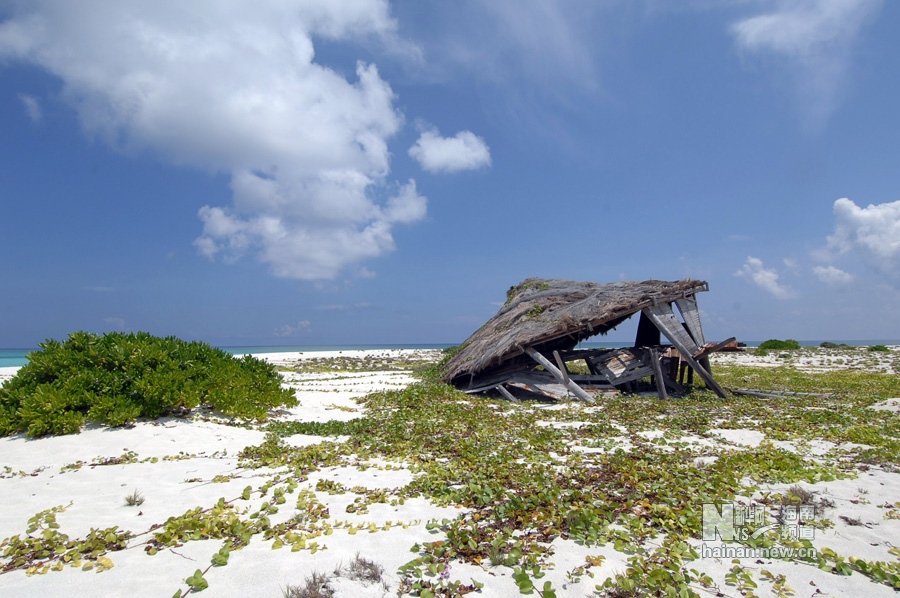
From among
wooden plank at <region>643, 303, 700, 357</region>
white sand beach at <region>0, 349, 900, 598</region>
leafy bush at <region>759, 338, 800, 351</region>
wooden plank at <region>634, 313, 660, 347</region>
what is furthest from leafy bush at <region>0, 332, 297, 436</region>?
leafy bush at <region>759, 338, 800, 351</region>

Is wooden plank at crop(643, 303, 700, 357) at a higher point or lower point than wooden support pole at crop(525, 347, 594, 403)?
higher

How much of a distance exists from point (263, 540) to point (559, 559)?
Answer: 2.71m

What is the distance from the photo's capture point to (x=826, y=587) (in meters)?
3.28

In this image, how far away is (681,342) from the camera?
13.5 meters

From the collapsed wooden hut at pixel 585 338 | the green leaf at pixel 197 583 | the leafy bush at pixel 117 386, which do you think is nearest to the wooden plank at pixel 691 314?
the collapsed wooden hut at pixel 585 338

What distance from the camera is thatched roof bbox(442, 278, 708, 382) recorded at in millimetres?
13547

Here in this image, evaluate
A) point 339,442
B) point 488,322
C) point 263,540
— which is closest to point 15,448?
point 339,442

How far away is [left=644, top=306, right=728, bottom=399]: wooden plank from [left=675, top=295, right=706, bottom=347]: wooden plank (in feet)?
1.18

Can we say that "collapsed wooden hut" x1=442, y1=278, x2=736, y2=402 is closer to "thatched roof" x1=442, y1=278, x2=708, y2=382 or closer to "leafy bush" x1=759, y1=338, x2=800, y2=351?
"thatched roof" x1=442, y1=278, x2=708, y2=382

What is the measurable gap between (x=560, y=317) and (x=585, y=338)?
2.25 m

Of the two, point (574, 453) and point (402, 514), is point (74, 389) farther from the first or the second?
point (574, 453)

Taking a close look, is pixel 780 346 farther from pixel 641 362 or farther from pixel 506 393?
pixel 506 393

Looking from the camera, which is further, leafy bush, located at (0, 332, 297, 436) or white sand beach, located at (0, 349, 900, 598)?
leafy bush, located at (0, 332, 297, 436)

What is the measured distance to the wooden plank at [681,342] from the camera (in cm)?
1338
